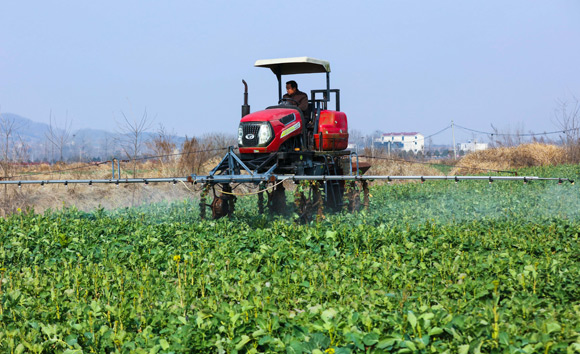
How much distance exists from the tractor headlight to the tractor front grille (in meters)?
0.06

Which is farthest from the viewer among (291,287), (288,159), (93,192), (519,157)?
(519,157)

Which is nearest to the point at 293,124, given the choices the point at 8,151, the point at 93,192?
the point at 8,151

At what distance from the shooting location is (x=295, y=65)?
11391 millimetres

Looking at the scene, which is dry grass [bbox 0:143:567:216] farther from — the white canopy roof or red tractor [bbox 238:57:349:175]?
the white canopy roof

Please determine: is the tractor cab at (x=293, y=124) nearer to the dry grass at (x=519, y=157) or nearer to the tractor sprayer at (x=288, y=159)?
the tractor sprayer at (x=288, y=159)

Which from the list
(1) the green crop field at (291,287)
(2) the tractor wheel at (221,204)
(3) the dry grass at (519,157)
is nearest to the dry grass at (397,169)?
(3) the dry grass at (519,157)

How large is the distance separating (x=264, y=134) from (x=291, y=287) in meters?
4.95

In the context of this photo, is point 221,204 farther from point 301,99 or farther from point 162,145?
point 162,145

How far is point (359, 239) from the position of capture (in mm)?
7477

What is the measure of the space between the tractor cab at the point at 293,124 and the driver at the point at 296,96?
87mm

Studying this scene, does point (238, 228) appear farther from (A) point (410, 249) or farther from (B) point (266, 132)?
(A) point (410, 249)

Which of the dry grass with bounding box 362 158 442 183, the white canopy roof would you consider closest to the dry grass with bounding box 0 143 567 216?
the white canopy roof

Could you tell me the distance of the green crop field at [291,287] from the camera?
4070mm

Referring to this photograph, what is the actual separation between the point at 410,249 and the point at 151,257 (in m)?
3.07
